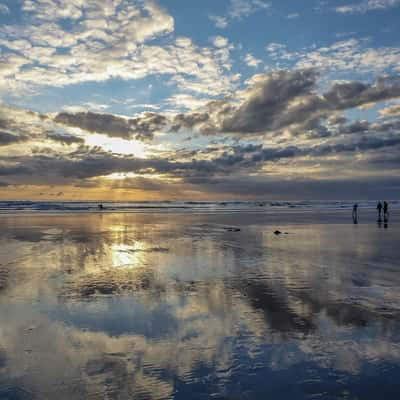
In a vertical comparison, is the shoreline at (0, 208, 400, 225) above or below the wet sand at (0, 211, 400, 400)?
below

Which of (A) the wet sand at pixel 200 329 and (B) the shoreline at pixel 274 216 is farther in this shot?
(B) the shoreline at pixel 274 216

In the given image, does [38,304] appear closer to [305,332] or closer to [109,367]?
[109,367]

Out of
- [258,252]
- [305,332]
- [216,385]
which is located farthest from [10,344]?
[258,252]

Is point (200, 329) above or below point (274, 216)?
above

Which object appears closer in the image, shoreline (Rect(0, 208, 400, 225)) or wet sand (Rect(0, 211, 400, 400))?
wet sand (Rect(0, 211, 400, 400))

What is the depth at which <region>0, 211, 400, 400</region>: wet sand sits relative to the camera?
5.34 metres

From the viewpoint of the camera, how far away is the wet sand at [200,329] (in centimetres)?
534

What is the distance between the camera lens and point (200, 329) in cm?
759

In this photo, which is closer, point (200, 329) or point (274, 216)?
point (200, 329)

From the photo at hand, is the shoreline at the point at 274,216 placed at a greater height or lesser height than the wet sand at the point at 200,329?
lesser

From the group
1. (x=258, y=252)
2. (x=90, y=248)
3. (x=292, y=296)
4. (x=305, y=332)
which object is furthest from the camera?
(x=90, y=248)

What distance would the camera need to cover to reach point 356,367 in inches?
229

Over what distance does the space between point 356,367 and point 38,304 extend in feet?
24.7

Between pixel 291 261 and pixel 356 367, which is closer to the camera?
pixel 356 367
